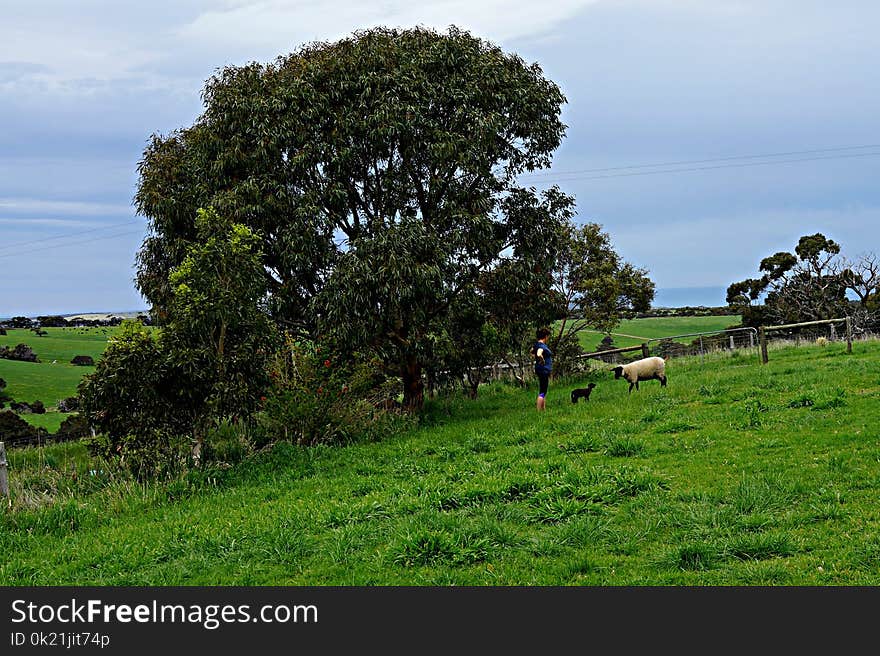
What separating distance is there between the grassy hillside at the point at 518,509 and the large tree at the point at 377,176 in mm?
3840

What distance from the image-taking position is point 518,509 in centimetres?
844

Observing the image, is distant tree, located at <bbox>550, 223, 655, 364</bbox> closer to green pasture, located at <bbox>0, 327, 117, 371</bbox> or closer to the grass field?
the grass field

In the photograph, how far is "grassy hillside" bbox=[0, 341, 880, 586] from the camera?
21.8ft

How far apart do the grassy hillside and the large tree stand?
3840 mm

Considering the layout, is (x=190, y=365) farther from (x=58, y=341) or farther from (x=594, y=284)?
(x=58, y=341)

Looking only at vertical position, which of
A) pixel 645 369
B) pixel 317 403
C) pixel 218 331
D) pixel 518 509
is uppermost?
pixel 218 331

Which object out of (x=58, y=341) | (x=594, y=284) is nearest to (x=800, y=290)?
(x=594, y=284)

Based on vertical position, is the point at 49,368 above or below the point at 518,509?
above

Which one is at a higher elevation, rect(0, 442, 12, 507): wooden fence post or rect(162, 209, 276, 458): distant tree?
rect(162, 209, 276, 458): distant tree

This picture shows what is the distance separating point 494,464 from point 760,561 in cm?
532

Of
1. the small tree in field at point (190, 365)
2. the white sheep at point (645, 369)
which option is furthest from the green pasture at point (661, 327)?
the small tree in field at point (190, 365)

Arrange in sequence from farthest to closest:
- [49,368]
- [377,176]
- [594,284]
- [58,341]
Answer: [58,341], [49,368], [594,284], [377,176]

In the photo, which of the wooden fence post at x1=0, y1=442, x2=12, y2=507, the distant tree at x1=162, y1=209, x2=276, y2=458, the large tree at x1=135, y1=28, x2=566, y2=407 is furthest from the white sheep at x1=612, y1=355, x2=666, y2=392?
the wooden fence post at x1=0, y1=442, x2=12, y2=507

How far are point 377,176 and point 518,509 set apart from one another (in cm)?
1199
